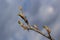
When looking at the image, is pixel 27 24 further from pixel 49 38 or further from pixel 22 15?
pixel 49 38

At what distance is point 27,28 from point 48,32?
35 cm

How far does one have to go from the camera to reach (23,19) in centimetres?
159

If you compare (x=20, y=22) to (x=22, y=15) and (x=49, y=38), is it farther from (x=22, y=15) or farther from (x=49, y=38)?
(x=49, y=38)

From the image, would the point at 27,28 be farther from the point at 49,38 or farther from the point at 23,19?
the point at 49,38

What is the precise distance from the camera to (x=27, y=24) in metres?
1.61

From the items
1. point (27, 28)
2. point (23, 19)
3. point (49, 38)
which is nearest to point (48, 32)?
point (49, 38)

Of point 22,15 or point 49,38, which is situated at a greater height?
point 22,15

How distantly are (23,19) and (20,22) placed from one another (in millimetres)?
75

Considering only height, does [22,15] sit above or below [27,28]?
above

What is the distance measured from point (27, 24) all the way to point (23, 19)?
114 mm

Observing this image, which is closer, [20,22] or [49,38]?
[49,38]

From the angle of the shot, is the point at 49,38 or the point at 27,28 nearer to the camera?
the point at 49,38

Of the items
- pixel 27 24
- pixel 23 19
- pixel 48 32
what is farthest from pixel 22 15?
pixel 48 32

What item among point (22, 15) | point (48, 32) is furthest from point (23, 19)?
point (48, 32)
